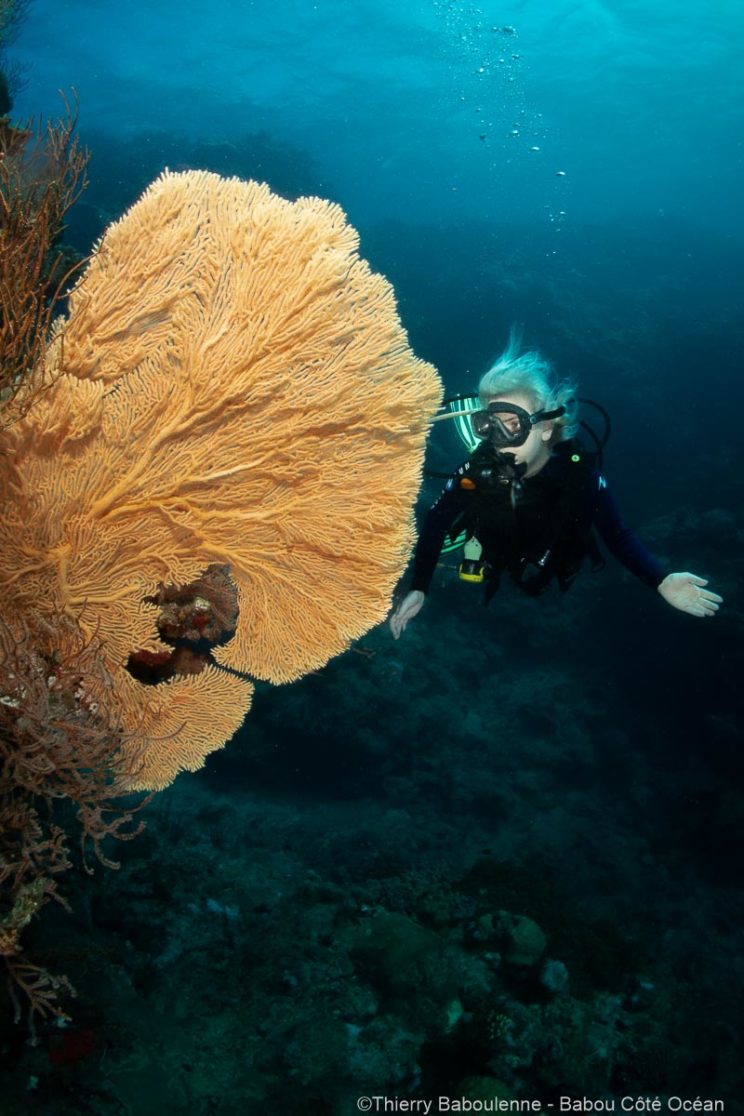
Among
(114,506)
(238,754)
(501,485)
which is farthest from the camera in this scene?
(238,754)

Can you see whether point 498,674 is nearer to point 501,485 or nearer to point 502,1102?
point 502,1102

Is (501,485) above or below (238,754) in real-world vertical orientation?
above

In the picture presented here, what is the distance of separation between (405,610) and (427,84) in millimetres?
80181

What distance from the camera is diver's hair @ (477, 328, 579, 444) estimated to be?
4672 mm

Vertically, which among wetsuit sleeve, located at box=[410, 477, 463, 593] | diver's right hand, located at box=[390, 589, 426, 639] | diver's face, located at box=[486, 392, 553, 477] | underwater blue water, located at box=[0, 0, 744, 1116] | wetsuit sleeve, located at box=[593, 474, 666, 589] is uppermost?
diver's face, located at box=[486, 392, 553, 477]

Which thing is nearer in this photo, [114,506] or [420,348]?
[114,506]

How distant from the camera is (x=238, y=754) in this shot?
40.3 feet

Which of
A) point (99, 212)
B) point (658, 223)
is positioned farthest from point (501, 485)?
point (658, 223)

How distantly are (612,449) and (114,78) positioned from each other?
65.3m

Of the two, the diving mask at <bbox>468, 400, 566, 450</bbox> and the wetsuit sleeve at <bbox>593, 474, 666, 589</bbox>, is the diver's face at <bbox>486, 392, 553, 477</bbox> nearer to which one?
the diving mask at <bbox>468, 400, 566, 450</bbox>

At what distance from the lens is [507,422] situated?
15.4ft

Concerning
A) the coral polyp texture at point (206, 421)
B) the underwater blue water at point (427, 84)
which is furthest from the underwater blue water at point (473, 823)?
the underwater blue water at point (427, 84)

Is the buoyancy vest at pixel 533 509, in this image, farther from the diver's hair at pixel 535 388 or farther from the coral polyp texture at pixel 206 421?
the coral polyp texture at pixel 206 421

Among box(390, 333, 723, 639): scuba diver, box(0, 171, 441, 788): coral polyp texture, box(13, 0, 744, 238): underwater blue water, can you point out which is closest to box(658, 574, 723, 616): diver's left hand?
box(390, 333, 723, 639): scuba diver
